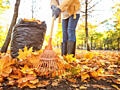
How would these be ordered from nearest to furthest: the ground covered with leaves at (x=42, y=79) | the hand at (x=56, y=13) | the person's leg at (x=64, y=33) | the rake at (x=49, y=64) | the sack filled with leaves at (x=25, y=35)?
1. the ground covered with leaves at (x=42, y=79)
2. the rake at (x=49, y=64)
3. the hand at (x=56, y=13)
4. the sack filled with leaves at (x=25, y=35)
5. the person's leg at (x=64, y=33)

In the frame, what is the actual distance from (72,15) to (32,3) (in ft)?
19.0

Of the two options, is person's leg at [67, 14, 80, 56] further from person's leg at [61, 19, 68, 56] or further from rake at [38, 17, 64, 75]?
rake at [38, 17, 64, 75]

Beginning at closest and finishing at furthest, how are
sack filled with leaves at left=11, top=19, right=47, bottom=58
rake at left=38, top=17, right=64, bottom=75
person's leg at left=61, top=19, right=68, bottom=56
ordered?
rake at left=38, top=17, right=64, bottom=75
sack filled with leaves at left=11, top=19, right=47, bottom=58
person's leg at left=61, top=19, right=68, bottom=56

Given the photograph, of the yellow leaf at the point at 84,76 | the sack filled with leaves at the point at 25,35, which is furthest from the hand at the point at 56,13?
the yellow leaf at the point at 84,76

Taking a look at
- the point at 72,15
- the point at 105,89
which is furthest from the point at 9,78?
the point at 72,15

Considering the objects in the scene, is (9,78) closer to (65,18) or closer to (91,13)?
(65,18)

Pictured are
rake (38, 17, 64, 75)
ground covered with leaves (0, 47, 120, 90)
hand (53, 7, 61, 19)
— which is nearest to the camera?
ground covered with leaves (0, 47, 120, 90)

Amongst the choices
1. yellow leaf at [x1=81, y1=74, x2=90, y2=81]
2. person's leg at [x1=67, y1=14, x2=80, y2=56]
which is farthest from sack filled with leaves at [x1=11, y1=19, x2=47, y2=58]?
yellow leaf at [x1=81, y1=74, x2=90, y2=81]

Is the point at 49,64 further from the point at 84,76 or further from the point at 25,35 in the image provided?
the point at 25,35

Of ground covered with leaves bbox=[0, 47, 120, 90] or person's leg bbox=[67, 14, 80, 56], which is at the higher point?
person's leg bbox=[67, 14, 80, 56]

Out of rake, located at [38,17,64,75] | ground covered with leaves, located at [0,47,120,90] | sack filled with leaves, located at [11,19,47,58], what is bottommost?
ground covered with leaves, located at [0,47,120,90]

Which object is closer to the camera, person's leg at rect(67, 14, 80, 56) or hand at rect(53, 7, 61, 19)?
hand at rect(53, 7, 61, 19)

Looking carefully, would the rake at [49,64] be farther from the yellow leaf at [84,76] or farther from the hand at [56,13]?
the hand at [56,13]

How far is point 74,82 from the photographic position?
1.21 m
